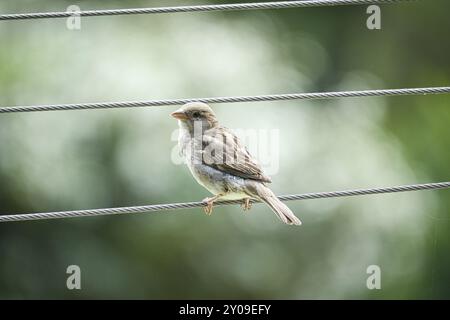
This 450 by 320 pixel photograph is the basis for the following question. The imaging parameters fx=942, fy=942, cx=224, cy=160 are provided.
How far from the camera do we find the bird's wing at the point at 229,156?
265 inches

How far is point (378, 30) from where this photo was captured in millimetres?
10109

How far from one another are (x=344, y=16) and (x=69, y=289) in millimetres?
4148

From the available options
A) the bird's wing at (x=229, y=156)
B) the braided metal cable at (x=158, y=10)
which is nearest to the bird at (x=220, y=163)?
the bird's wing at (x=229, y=156)

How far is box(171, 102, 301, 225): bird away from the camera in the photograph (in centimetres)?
663

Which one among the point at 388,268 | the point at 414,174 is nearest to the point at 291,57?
the point at 414,174

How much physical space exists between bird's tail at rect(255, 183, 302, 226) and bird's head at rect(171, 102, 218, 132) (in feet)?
3.08

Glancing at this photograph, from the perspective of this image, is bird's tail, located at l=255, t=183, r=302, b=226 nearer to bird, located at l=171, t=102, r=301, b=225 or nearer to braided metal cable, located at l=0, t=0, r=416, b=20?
bird, located at l=171, t=102, r=301, b=225

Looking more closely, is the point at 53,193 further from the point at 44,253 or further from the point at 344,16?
the point at 344,16

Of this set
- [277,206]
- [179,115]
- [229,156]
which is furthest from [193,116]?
[277,206]

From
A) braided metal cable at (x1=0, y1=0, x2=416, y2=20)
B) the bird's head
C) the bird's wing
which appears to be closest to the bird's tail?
the bird's wing

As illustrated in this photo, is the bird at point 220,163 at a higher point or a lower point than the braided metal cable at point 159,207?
higher

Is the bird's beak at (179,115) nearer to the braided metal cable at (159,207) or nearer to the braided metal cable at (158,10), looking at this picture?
the braided metal cable at (159,207)

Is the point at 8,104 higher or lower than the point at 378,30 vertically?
lower

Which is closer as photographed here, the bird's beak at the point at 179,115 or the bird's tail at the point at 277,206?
the bird's tail at the point at 277,206
